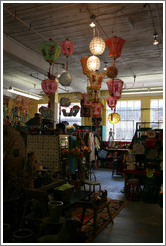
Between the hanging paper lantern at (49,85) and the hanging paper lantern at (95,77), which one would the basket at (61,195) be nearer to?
the hanging paper lantern at (95,77)

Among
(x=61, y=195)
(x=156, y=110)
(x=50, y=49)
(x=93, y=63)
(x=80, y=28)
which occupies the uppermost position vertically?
(x=80, y=28)

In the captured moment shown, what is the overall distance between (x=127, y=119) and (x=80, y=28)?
7735 mm

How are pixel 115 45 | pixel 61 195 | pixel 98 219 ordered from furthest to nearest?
pixel 115 45 → pixel 98 219 → pixel 61 195

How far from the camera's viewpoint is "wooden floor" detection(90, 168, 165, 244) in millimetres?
3469

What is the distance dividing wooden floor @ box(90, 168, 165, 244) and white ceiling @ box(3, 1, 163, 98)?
421 centimetres

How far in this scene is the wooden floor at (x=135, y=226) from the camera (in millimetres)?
3469

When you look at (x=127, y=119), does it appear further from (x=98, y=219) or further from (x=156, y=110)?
(x=98, y=219)

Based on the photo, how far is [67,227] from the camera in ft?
7.95

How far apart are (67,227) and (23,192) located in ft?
2.92

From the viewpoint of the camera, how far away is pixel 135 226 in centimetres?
401

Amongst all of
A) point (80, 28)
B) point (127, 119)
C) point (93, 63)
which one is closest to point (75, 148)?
point (93, 63)

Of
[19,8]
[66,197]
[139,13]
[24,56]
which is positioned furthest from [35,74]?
[66,197]

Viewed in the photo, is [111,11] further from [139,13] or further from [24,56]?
[24,56]

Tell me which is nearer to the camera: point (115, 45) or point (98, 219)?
point (98, 219)
